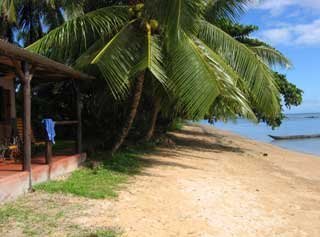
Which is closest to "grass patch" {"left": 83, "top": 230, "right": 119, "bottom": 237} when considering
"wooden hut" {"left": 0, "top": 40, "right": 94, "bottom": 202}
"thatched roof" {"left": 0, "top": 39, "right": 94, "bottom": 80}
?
"wooden hut" {"left": 0, "top": 40, "right": 94, "bottom": 202}

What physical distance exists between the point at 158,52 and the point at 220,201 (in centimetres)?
418

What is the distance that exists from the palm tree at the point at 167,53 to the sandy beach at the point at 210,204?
Answer: 68.4 inches

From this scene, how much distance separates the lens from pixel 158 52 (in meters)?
11.2

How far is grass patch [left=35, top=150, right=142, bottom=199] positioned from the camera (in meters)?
8.41

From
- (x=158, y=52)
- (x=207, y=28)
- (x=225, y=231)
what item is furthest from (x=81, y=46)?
(x=225, y=231)

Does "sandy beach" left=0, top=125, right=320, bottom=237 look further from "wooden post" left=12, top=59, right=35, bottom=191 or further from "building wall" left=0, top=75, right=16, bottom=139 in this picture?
"building wall" left=0, top=75, right=16, bottom=139

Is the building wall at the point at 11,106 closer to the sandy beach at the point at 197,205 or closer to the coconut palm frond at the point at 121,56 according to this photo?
the coconut palm frond at the point at 121,56

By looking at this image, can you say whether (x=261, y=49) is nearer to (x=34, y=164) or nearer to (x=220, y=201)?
(x=220, y=201)

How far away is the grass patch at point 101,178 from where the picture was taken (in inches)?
331

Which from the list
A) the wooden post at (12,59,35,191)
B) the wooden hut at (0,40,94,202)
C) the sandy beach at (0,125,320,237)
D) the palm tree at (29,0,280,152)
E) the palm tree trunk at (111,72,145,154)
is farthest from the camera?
the palm tree trunk at (111,72,145,154)

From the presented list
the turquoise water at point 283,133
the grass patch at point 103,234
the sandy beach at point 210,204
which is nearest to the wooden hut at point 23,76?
the sandy beach at point 210,204

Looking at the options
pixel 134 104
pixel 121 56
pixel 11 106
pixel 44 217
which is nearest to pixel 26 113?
pixel 44 217

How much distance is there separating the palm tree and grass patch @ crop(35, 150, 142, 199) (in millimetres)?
1144

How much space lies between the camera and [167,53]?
11.3 m
